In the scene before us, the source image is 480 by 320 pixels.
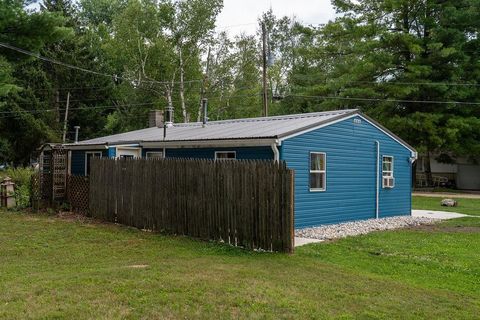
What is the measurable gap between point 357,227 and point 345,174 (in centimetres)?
180

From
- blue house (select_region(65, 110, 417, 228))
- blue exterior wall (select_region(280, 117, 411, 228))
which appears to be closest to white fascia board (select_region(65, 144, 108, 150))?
blue house (select_region(65, 110, 417, 228))

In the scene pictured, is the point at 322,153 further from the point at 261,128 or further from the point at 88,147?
the point at 88,147

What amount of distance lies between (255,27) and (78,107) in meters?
14.8

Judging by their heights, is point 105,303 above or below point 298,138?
below

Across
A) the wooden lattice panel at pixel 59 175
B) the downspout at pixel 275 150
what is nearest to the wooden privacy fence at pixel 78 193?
the wooden lattice panel at pixel 59 175

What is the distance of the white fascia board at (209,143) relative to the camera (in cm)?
1222

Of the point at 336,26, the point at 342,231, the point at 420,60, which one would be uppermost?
the point at 336,26

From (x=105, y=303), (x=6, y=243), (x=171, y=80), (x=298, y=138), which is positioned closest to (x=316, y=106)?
(x=171, y=80)

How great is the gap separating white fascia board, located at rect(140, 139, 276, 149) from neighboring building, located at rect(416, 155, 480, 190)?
22545 millimetres

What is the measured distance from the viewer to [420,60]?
2869 cm

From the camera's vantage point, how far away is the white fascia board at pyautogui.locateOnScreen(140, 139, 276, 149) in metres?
12.2

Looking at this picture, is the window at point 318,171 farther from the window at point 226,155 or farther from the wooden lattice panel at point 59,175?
the wooden lattice panel at point 59,175

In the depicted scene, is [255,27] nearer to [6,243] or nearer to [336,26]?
[336,26]

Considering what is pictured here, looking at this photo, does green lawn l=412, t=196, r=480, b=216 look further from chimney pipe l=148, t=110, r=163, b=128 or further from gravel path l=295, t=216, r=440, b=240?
chimney pipe l=148, t=110, r=163, b=128
